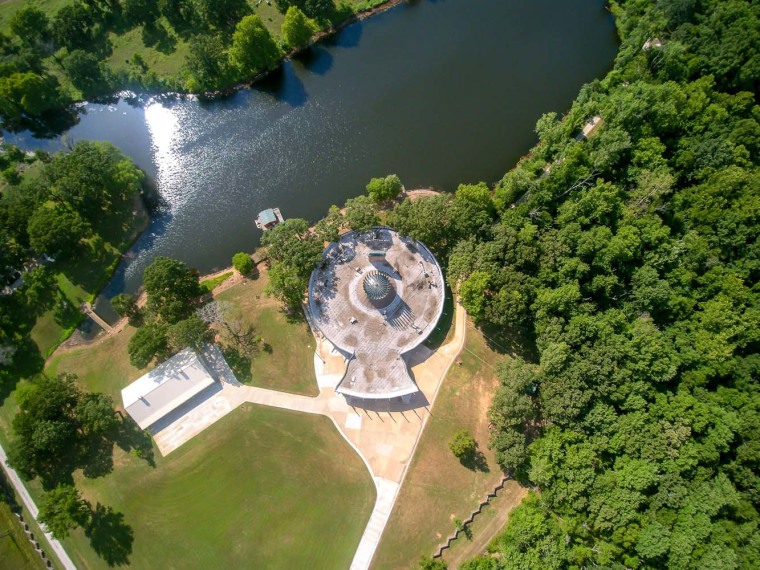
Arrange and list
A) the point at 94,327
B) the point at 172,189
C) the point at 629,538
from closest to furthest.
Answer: the point at 629,538
the point at 94,327
the point at 172,189

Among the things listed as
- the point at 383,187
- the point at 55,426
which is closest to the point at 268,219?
the point at 383,187

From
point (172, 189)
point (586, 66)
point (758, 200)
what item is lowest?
point (758, 200)

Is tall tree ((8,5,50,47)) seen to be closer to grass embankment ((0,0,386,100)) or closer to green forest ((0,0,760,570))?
grass embankment ((0,0,386,100))

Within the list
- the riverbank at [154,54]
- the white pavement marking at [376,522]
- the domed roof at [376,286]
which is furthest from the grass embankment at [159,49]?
the white pavement marking at [376,522]

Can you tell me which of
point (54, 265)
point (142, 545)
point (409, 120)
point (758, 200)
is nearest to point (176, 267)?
point (54, 265)

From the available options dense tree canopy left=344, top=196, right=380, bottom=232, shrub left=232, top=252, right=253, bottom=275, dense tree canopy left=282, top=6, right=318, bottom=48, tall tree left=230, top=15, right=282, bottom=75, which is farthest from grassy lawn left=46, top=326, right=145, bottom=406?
dense tree canopy left=282, top=6, right=318, bottom=48

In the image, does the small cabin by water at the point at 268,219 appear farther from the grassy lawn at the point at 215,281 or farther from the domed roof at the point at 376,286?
the domed roof at the point at 376,286

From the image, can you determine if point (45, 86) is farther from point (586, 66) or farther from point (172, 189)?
point (586, 66)
